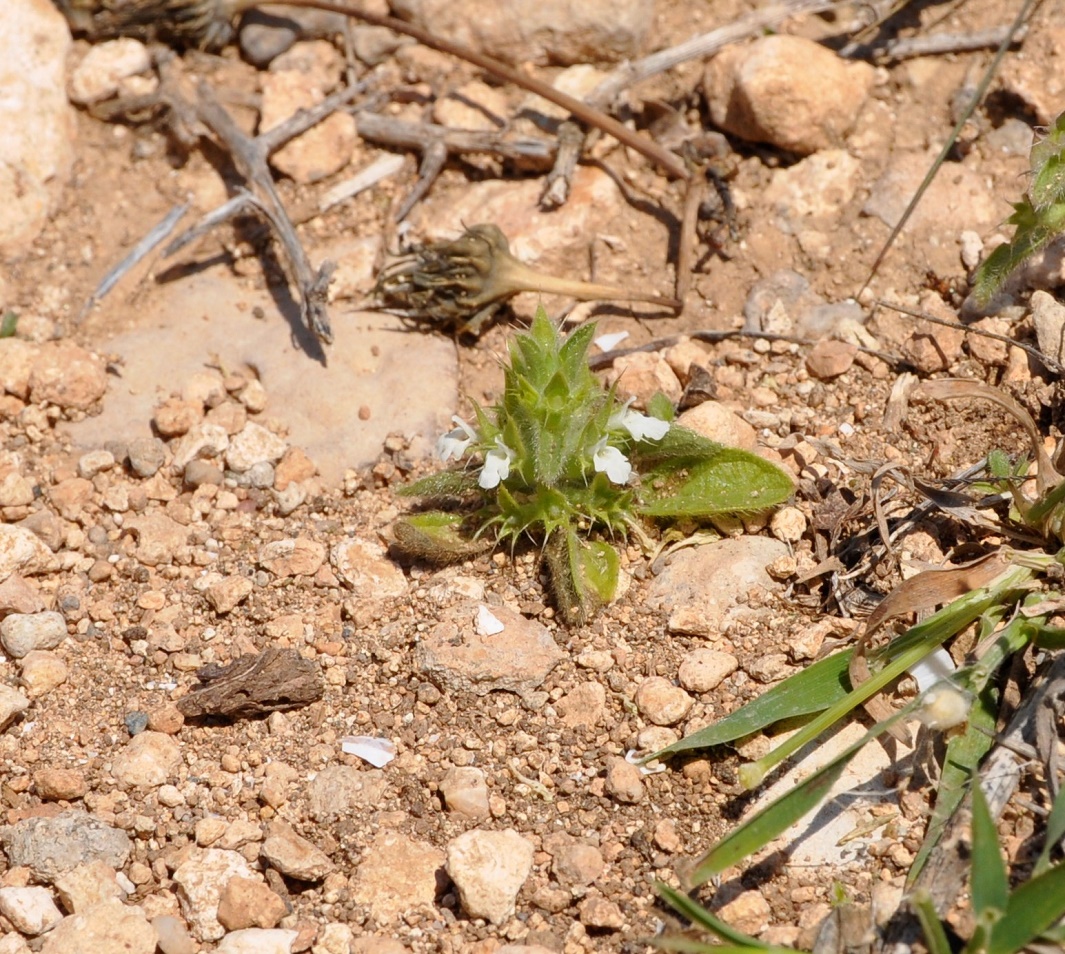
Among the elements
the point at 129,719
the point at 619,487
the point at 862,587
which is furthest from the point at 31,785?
the point at 862,587

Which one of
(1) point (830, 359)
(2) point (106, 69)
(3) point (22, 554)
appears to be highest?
(2) point (106, 69)


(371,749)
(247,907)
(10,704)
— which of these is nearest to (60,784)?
(10,704)

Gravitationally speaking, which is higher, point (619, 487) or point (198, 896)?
point (619, 487)

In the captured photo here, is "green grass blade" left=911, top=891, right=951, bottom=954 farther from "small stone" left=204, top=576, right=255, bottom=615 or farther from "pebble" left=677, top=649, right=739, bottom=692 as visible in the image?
"small stone" left=204, top=576, right=255, bottom=615

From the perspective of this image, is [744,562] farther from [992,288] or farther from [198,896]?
[198,896]

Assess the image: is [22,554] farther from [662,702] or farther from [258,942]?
[662,702]

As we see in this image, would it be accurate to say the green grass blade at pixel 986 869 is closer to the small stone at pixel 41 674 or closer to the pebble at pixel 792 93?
the small stone at pixel 41 674
